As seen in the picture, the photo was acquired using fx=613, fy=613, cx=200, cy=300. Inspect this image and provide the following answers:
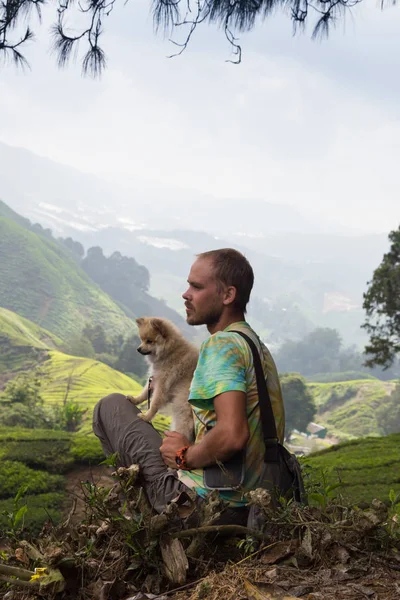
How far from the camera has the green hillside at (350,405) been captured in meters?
55.9

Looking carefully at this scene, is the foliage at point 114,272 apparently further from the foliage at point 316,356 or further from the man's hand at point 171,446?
the man's hand at point 171,446

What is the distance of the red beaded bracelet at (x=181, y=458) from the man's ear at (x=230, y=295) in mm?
571

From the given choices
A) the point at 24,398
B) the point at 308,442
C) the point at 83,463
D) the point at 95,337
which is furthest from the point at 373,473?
the point at 95,337

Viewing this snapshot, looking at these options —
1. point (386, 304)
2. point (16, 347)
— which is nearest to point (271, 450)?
point (386, 304)

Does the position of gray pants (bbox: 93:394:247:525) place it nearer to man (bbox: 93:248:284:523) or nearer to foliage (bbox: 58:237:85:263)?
man (bbox: 93:248:284:523)

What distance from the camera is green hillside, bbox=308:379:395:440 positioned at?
183 feet

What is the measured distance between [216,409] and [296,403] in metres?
42.1

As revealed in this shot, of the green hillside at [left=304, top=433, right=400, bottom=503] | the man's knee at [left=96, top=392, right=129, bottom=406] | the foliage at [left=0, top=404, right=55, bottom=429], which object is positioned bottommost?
the foliage at [left=0, top=404, right=55, bottom=429]

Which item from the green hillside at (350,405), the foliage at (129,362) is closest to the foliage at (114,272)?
the green hillside at (350,405)

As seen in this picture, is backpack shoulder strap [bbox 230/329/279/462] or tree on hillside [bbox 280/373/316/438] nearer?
backpack shoulder strap [bbox 230/329/279/462]

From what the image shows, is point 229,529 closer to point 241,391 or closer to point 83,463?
point 241,391

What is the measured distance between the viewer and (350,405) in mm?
60406

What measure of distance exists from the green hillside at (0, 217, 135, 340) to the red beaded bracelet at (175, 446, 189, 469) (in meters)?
76.4

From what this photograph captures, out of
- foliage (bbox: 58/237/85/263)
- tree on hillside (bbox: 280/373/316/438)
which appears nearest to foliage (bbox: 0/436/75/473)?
tree on hillside (bbox: 280/373/316/438)
